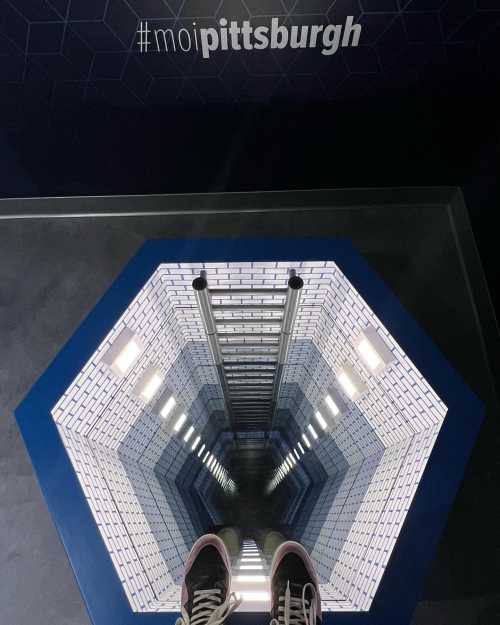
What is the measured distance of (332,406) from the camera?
3.62 metres

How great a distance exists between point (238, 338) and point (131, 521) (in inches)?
60.4

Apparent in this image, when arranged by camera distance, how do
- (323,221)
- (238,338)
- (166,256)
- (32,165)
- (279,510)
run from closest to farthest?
(166,256) < (238,338) < (32,165) < (323,221) < (279,510)

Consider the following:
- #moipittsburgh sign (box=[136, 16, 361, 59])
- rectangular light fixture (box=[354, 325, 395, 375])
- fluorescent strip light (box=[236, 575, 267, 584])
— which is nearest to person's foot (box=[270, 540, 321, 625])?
fluorescent strip light (box=[236, 575, 267, 584])

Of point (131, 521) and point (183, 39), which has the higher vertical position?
point (183, 39)

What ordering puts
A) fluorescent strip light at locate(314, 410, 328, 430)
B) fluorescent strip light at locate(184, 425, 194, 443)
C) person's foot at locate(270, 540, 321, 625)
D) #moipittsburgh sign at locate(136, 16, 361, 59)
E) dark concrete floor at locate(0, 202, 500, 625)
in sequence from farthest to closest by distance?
fluorescent strip light at locate(184, 425, 194, 443) → fluorescent strip light at locate(314, 410, 328, 430) → dark concrete floor at locate(0, 202, 500, 625) → #moipittsburgh sign at locate(136, 16, 361, 59) → person's foot at locate(270, 540, 321, 625)

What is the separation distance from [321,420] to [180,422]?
1.41 m

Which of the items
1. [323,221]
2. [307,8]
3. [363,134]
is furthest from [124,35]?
[323,221]

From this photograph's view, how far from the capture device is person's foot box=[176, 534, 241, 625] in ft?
6.21

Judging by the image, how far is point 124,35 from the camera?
99.4 inches

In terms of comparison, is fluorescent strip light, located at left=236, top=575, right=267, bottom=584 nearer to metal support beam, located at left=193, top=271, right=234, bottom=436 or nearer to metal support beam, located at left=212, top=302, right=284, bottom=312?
metal support beam, located at left=193, top=271, right=234, bottom=436

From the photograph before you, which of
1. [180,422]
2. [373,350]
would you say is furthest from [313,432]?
[373,350]

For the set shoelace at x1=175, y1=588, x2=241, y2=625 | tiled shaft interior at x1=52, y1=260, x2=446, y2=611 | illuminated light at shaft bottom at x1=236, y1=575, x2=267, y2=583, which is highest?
tiled shaft interior at x1=52, y1=260, x2=446, y2=611

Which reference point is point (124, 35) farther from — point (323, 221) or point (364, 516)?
point (364, 516)

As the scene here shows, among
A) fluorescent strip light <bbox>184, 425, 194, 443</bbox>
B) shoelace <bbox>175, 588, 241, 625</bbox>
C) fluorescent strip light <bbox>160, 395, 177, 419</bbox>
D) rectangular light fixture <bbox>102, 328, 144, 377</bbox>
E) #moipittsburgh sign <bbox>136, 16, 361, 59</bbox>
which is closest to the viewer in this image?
shoelace <bbox>175, 588, 241, 625</bbox>
